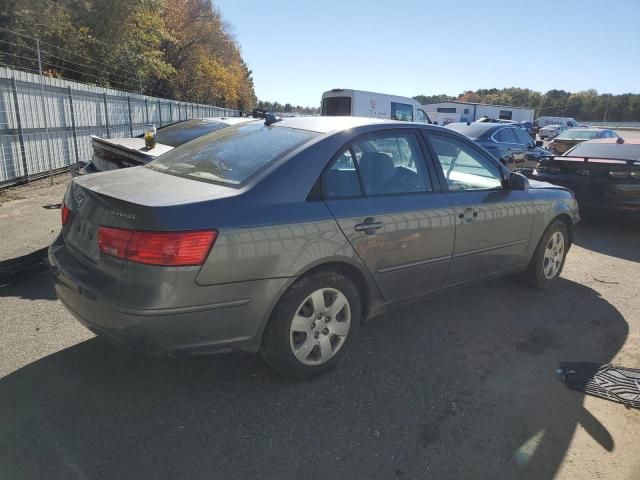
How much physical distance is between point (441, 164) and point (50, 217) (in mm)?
5698

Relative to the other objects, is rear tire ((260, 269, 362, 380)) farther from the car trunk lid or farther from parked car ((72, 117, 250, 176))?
parked car ((72, 117, 250, 176))

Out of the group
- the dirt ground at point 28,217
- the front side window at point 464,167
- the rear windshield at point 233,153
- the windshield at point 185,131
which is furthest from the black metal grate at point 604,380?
the dirt ground at point 28,217

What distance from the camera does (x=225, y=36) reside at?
46062 millimetres

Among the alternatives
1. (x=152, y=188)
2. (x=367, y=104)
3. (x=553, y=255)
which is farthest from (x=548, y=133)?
(x=152, y=188)

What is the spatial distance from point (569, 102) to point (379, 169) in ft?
429

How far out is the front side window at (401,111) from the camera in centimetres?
1773

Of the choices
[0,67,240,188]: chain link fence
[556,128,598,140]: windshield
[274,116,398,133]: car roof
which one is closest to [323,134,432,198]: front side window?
[274,116,398,133]: car roof

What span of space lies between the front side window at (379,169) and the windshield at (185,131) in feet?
11.9

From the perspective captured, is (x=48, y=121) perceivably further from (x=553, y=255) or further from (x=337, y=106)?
(x=553, y=255)

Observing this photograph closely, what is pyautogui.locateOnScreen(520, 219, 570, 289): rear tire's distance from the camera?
481 cm

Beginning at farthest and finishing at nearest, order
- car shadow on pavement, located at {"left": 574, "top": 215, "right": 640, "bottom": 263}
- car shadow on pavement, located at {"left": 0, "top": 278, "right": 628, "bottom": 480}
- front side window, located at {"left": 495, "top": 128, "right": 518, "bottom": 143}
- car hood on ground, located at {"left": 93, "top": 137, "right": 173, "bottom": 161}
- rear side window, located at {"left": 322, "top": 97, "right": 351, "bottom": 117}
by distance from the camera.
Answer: rear side window, located at {"left": 322, "top": 97, "right": 351, "bottom": 117} → front side window, located at {"left": 495, "top": 128, "right": 518, "bottom": 143} → car shadow on pavement, located at {"left": 574, "top": 215, "right": 640, "bottom": 263} → car hood on ground, located at {"left": 93, "top": 137, "right": 173, "bottom": 161} → car shadow on pavement, located at {"left": 0, "top": 278, "right": 628, "bottom": 480}

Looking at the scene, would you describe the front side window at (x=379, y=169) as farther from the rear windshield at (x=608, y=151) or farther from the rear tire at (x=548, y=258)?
the rear windshield at (x=608, y=151)

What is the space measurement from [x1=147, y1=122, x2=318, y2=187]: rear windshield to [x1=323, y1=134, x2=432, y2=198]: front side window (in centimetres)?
30

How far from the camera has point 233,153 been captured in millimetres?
3299
